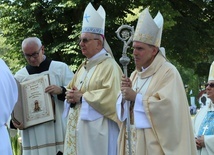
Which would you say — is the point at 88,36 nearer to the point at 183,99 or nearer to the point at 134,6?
the point at 183,99

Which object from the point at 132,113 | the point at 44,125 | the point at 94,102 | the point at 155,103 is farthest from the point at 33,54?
the point at 155,103

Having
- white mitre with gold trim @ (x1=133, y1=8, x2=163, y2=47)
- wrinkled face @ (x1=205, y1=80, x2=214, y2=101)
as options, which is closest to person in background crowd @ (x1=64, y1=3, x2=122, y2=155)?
white mitre with gold trim @ (x1=133, y1=8, x2=163, y2=47)

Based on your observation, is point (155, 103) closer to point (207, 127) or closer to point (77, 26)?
point (207, 127)

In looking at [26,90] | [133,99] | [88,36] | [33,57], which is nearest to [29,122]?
[26,90]

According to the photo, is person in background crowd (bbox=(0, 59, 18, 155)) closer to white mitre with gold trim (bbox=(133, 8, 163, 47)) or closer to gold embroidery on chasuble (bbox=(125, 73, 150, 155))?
gold embroidery on chasuble (bbox=(125, 73, 150, 155))

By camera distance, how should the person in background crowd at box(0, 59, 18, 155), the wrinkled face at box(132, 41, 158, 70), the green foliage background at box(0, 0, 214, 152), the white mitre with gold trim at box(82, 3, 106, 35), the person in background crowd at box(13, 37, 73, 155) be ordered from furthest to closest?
the green foliage background at box(0, 0, 214, 152)
the person in background crowd at box(13, 37, 73, 155)
the white mitre with gold trim at box(82, 3, 106, 35)
the wrinkled face at box(132, 41, 158, 70)
the person in background crowd at box(0, 59, 18, 155)

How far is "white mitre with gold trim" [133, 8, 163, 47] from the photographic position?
491cm

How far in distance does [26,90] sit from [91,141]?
1.16 meters

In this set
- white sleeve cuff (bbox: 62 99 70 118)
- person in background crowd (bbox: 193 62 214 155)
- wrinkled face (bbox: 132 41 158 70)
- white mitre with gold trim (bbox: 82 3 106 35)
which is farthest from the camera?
white sleeve cuff (bbox: 62 99 70 118)

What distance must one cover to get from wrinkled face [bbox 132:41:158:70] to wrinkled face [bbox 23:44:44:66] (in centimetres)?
180

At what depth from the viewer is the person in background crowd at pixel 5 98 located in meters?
3.99

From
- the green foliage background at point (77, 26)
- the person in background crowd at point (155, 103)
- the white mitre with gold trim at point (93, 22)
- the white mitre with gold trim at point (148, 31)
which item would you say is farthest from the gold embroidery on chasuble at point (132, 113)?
the green foliage background at point (77, 26)

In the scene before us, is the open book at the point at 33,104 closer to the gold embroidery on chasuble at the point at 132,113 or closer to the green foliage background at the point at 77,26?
the gold embroidery on chasuble at the point at 132,113

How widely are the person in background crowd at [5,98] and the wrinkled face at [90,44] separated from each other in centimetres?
178
